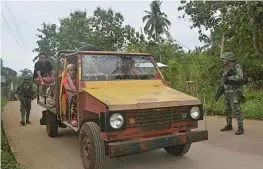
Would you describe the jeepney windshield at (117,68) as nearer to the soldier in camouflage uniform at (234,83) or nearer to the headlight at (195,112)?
the headlight at (195,112)

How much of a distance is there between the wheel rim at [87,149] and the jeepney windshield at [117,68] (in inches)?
45.9

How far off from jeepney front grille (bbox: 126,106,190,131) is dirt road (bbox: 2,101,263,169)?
2.56ft

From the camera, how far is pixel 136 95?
5023 mm

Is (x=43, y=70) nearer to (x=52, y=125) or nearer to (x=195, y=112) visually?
(x=52, y=125)

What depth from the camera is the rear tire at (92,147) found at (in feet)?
14.8

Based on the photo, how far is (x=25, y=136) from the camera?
8242 mm

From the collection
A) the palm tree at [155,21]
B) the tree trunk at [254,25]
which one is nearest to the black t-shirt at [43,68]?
the tree trunk at [254,25]

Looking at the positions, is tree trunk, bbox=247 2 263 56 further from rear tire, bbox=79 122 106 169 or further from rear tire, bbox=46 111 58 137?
rear tire, bbox=79 122 106 169

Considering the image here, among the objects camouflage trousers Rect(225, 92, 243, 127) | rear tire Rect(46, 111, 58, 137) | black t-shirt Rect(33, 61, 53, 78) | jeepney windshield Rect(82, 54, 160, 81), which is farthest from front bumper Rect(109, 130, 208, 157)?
black t-shirt Rect(33, 61, 53, 78)

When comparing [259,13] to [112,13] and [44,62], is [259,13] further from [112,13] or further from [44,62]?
[112,13]

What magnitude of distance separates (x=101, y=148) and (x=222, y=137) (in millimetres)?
3568

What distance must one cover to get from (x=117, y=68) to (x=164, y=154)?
1812 millimetres

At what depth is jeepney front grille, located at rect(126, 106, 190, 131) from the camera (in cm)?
456

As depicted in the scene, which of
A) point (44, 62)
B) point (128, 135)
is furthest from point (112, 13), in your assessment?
point (128, 135)
